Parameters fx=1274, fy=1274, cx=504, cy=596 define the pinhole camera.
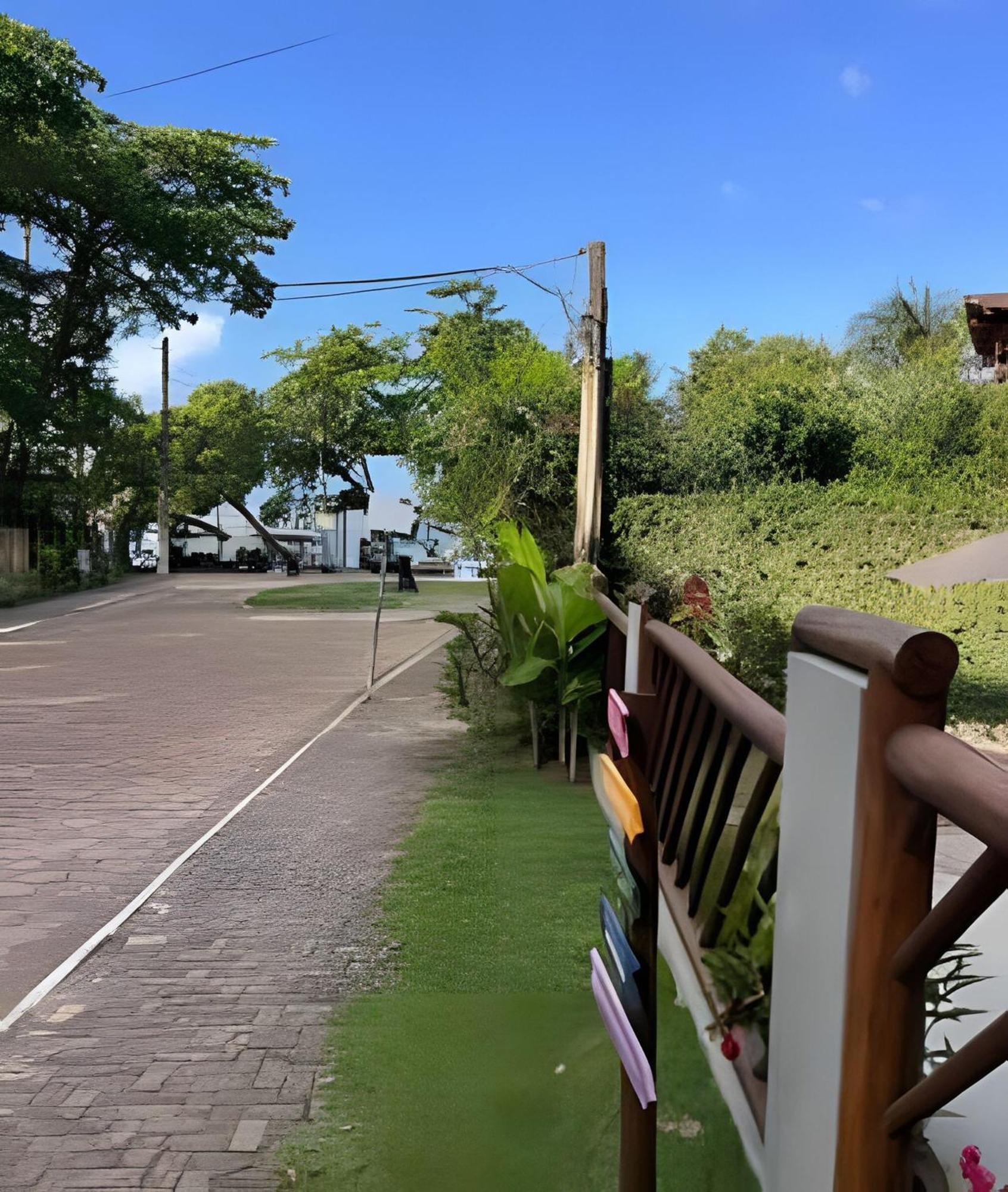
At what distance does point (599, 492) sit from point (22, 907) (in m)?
10.2

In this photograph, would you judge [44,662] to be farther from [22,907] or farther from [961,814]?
[961,814]

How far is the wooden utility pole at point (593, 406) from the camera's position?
49.5ft

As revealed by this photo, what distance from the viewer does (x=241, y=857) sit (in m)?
6.79

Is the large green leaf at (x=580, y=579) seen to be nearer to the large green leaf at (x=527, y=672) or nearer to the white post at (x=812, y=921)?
the large green leaf at (x=527, y=672)

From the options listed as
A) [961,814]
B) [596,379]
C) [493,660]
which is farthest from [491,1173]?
[596,379]

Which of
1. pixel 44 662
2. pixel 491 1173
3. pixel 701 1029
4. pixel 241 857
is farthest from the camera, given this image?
pixel 44 662

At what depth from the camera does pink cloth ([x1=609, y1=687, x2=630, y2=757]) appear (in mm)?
2152

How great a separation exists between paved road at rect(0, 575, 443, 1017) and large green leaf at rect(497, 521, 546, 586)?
192cm

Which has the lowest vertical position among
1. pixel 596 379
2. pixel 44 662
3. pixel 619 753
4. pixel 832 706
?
pixel 44 662

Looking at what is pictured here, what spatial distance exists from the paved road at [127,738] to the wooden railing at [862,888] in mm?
3433

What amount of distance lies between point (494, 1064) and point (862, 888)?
106 inches

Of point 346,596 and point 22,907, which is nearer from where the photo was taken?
point 22,907

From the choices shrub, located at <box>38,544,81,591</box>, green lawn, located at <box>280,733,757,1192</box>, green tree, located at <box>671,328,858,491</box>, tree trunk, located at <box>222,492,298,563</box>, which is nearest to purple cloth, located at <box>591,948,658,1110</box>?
green lawn, located at <box>280,733,757,1192</box>

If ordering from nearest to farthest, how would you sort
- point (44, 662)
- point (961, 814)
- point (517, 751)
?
1. point (961, 814)
2. point (517, 751)
3. point (44, 662)
